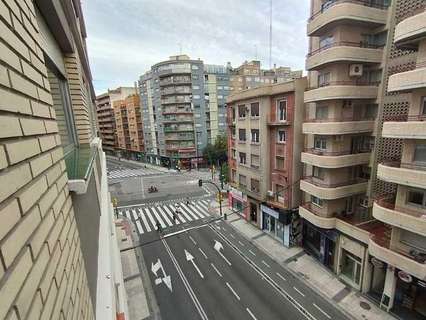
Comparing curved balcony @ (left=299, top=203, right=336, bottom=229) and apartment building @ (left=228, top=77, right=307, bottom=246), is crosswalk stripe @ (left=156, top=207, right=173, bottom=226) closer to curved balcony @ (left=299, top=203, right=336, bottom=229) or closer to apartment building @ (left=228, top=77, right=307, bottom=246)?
apartment building @ (left=228, top=77, right=307, bottom=246)

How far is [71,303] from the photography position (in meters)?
2.57

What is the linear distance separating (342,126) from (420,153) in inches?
172

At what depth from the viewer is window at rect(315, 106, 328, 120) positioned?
1600 centimetres

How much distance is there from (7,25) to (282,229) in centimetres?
2193

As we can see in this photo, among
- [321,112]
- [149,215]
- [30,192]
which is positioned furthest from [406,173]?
[149,215]

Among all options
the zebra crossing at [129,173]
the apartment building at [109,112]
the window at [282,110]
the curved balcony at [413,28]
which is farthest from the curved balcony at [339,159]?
the apartment building at [109,112]

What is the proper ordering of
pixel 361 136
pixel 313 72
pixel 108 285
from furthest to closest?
pixel 313 72 → pixel 361 136 → pixel 108 285

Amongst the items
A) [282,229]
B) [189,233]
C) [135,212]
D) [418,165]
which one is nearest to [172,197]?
[135,212]

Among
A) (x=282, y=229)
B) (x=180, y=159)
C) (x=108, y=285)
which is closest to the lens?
(x=108, y=285)

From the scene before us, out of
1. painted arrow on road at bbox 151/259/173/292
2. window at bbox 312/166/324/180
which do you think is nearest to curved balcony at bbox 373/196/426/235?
window at bbox 312/166/324/180

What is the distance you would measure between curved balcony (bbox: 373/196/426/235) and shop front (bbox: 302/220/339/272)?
4.65 metres

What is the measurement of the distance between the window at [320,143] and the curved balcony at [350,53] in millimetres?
5081

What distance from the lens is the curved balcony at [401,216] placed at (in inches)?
424

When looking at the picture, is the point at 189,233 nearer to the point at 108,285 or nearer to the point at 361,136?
the point at 361,136
